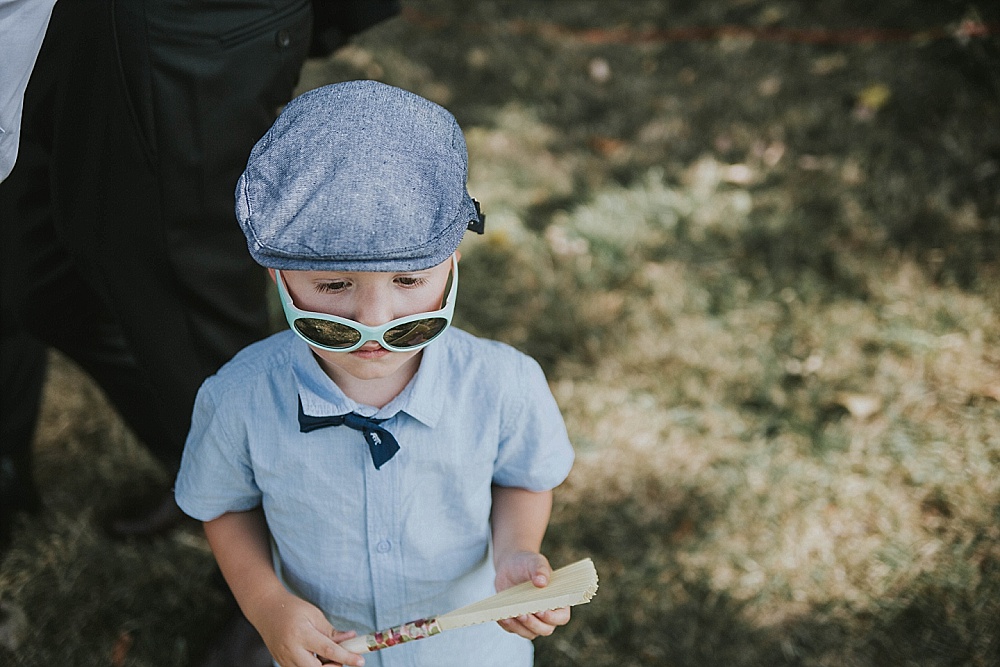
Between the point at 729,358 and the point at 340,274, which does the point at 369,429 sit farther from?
the point at 729,358

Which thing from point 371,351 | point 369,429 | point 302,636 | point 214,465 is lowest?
point 302,636

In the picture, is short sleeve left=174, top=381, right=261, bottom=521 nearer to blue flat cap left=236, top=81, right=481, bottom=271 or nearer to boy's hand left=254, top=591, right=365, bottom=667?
boy's hand left=254, top=591, right=365, bottom=667

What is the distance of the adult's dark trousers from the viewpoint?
1.43m

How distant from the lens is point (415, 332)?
45.8 inches

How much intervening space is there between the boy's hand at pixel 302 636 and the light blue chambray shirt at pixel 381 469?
91mm

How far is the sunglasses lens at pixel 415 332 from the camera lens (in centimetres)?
114

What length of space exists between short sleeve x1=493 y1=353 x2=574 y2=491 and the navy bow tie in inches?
7.2

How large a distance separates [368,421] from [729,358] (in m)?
1.53

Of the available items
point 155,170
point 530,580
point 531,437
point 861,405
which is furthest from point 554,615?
point 861,405

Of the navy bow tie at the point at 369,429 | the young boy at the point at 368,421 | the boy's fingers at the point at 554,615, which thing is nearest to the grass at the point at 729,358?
the young boy at the point at 368,421

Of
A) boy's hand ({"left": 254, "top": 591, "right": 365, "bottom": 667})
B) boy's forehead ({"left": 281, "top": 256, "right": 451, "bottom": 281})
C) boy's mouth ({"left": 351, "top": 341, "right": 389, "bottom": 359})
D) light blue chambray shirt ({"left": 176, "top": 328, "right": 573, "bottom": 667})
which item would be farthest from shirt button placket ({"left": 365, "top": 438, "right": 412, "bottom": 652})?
boy's forehead ({"left": 281, "top": 256, "right": 451, "bottom": 281})

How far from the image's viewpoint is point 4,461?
217 centimetres

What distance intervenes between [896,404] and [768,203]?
931mm

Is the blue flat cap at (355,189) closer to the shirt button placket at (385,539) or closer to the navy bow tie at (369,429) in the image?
the navy bow tie at (369,429)
